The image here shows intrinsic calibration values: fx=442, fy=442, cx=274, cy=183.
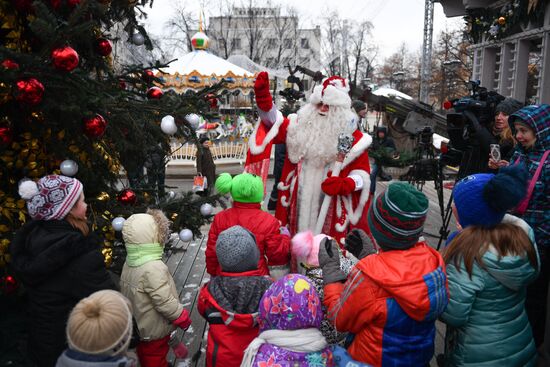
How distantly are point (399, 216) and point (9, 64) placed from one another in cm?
203

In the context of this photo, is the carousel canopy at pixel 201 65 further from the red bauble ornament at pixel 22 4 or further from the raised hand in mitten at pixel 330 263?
the raised hand in mitten at pixel 330 263

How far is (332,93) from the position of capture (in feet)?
12.9

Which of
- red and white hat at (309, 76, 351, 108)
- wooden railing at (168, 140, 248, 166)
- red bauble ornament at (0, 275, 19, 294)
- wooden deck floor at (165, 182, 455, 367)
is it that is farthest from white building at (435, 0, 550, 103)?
wooden railing at (168, 140, 248, 166)

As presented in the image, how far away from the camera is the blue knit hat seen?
2.10 meters

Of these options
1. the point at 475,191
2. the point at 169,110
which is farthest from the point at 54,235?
the point at 475,191

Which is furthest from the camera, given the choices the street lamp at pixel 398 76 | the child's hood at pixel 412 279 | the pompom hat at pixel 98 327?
the street lamp at pixel 398 76

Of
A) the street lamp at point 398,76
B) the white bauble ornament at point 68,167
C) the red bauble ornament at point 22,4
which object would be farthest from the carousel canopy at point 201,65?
the street lamp at point 398,76

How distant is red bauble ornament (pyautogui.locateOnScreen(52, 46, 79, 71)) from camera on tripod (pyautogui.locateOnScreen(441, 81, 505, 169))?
155 inches

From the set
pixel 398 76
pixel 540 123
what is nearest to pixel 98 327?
pixel 540 123

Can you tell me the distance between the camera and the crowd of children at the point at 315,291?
1922mm

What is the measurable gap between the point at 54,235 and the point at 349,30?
37.7 metres

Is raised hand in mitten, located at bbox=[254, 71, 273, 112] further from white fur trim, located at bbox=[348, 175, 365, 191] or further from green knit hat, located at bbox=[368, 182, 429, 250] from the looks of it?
green knit hat, located at bbox=[368, 182, 429, 250]

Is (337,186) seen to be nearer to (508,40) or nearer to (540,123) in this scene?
(540,123)

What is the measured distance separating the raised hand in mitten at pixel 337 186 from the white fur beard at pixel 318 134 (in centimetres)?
31
